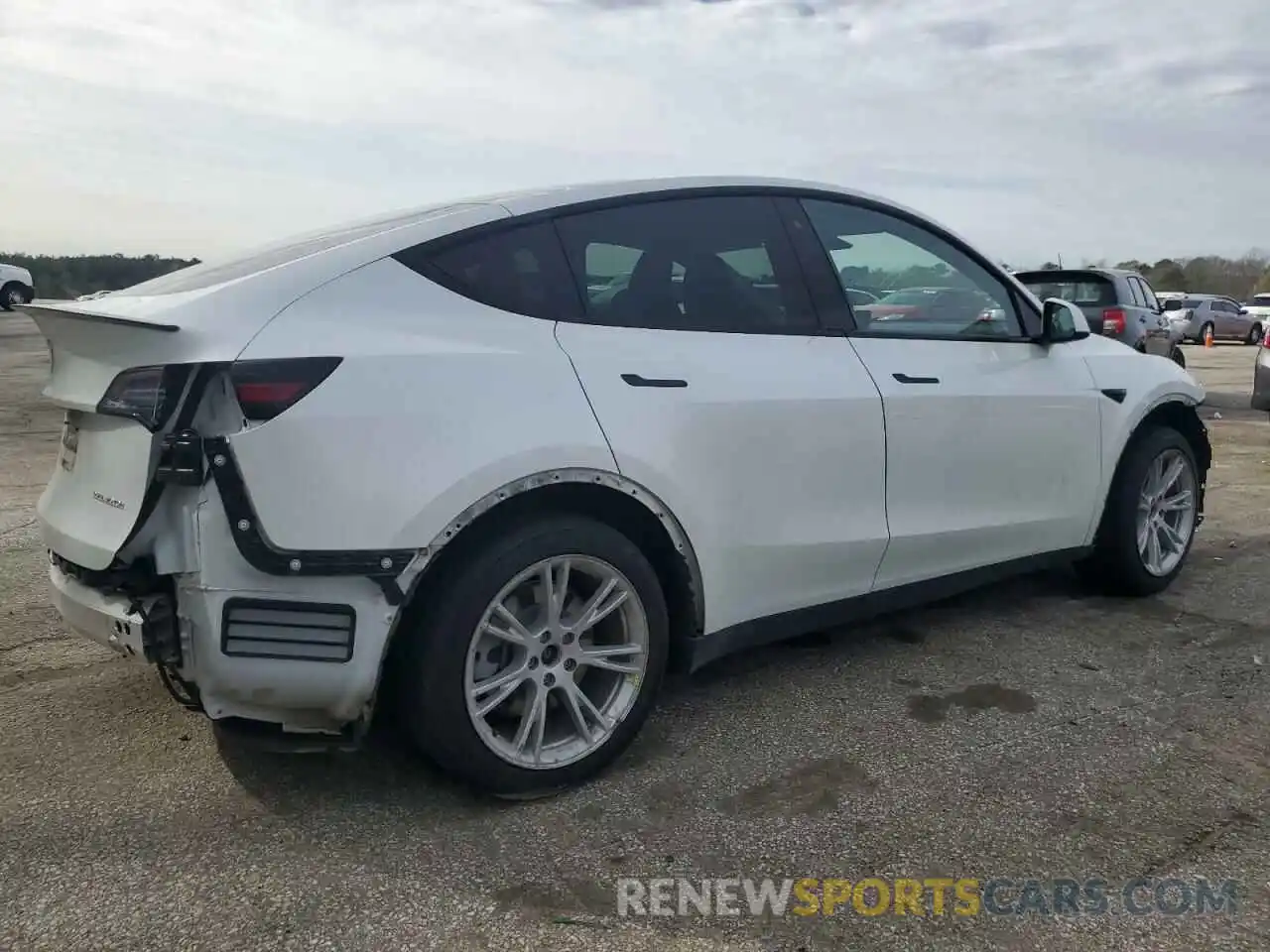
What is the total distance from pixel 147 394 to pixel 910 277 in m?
2.56

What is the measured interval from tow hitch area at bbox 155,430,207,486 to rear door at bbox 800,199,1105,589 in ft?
6.51

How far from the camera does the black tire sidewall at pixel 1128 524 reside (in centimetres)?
443

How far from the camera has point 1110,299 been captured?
1183cm

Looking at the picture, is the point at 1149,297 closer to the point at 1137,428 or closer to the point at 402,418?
the point at 1137,428

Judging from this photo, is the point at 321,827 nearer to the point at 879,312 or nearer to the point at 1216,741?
the point at 879,312

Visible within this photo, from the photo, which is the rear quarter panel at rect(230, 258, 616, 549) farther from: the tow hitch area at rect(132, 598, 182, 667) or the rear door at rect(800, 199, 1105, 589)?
the rear door at rect(800, 199, 1105, 589)

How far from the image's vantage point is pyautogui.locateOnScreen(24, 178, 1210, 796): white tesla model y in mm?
2418

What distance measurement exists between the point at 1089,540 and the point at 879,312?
1565 mm

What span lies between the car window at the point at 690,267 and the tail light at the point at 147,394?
3.48 feet

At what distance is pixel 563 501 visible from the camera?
283cm

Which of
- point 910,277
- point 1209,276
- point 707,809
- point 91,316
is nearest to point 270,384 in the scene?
point 91,316

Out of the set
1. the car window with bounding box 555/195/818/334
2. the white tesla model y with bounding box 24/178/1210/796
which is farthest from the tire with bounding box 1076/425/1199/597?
the car window with bounding box 555/195/818/334

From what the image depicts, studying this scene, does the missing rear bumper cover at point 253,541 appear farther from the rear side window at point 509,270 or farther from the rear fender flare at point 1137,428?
the rear fender flare at point 1137,428

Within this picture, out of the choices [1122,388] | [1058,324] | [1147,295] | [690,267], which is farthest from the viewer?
[1147,295]
